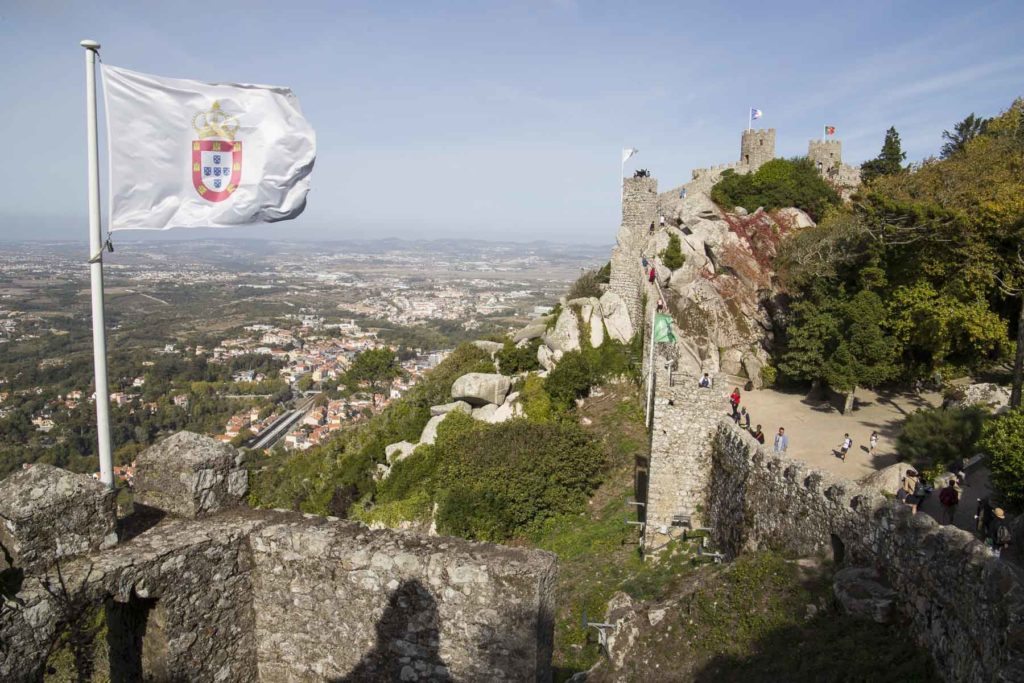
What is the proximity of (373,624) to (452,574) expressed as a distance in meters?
0.74

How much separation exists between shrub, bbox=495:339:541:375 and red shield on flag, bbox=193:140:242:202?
1707cm

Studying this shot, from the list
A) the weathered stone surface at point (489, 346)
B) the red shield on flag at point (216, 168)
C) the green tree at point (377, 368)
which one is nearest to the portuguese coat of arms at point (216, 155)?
the red shield on flag at point (216, 168)

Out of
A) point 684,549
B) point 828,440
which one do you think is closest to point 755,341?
point 828,440

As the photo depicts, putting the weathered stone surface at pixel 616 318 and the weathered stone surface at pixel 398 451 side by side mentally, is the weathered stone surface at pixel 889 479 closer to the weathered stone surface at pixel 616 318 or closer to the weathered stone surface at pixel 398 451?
the weathered stone surface at pixel 616 318

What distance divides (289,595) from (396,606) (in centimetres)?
86

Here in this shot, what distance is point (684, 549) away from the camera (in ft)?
37.0

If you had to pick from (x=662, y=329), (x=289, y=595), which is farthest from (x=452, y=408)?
(x=289, y=595)

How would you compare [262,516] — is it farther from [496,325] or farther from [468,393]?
[496,325]

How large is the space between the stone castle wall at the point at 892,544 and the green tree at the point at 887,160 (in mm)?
26352

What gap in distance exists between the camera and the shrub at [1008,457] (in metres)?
8.94

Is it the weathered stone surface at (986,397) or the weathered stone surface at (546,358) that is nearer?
the weathered stone surface at (986,397)

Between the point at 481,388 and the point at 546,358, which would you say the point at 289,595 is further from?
the point at 546,358

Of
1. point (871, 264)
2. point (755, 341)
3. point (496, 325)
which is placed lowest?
point (496, 325)

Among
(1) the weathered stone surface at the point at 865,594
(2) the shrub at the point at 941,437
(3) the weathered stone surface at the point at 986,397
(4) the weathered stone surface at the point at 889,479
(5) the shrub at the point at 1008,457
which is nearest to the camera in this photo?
(1) the weathered stone surface at the point at 865,594
